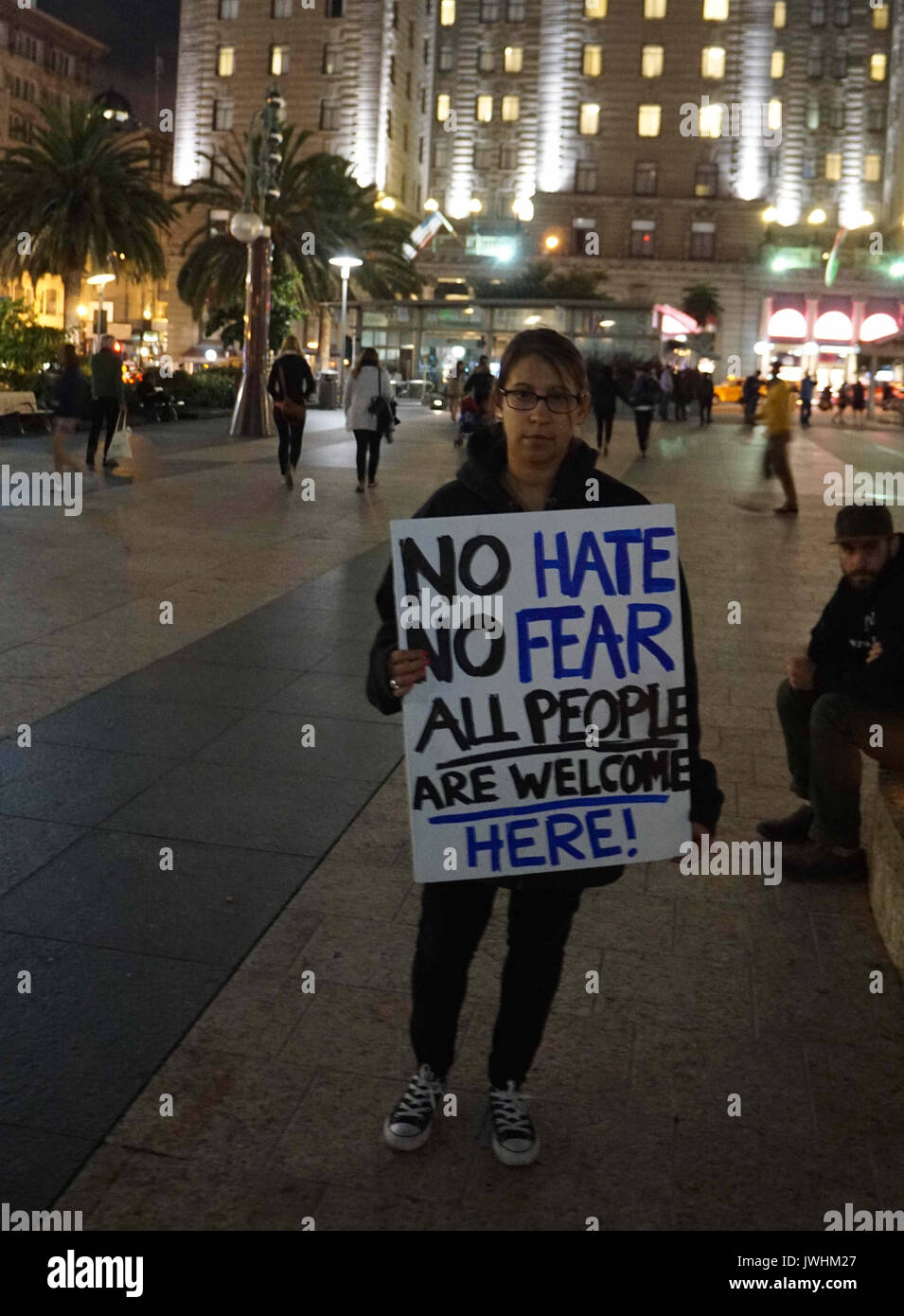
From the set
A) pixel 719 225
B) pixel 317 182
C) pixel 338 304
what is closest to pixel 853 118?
pixel 719 225

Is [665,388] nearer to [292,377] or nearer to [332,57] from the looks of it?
[292,377]

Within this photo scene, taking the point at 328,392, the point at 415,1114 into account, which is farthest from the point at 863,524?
the point at 328,392

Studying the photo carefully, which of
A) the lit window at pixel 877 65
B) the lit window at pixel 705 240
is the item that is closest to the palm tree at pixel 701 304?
the lit window at pixel 705 240

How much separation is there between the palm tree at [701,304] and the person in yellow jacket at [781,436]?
61.9 m

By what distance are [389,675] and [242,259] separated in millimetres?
40287

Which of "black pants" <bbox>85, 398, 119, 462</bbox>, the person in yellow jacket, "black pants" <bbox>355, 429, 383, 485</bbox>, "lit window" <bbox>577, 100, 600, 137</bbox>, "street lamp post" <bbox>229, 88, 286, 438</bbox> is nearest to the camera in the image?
"black pants" <bbox>355, 429, 383, 485</bbox>

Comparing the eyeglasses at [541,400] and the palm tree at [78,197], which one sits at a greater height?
the palm tree at [78,197]

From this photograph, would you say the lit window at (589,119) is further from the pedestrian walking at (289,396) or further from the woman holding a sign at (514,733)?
the woman holding a sign at (514,733)

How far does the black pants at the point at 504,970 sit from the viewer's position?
3314 mm

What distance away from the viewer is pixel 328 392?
41.3m

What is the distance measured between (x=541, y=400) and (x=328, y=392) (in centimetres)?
3902

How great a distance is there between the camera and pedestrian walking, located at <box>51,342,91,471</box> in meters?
17.1
